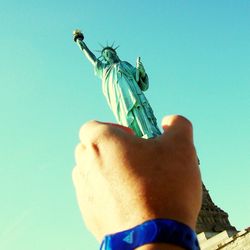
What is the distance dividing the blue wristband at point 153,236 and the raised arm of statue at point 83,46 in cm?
1257

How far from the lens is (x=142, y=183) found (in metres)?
0.83

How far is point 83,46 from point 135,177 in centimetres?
1311

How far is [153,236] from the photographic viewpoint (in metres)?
0.75

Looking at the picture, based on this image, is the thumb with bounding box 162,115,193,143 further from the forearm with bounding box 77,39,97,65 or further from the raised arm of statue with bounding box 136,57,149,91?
the forearm with bounding box 77,39,97,65

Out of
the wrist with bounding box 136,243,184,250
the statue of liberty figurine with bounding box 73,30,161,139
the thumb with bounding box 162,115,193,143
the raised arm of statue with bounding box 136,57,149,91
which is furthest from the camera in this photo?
the raised arm of statue with bounding box 136,57,149,91

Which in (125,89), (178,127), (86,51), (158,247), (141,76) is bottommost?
(158,247)

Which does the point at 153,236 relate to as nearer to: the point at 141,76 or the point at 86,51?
the point at 141,76

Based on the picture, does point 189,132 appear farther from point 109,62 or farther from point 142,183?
point 109,62

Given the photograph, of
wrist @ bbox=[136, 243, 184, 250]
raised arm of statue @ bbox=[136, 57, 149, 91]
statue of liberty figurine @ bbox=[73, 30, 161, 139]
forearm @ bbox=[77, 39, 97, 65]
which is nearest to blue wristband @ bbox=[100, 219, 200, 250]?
wrist @ bbox=[136, 243, 184, 250]

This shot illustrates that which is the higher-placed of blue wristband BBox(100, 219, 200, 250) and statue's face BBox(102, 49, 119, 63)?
statue's face BBox(102, 49, 119, 63)

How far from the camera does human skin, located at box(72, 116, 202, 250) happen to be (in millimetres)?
818

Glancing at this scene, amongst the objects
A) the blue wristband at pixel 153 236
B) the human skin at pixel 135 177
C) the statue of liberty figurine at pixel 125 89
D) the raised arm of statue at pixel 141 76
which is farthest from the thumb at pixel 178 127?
the raised arm of statue at pixel 141 76

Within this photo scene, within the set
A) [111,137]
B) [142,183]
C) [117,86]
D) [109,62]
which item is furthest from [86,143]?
[109,62]

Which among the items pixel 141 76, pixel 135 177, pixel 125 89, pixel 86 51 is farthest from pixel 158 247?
pixel 86 51
